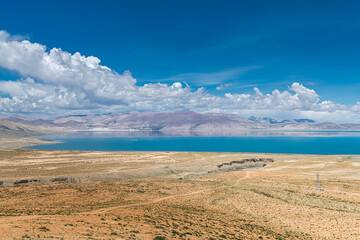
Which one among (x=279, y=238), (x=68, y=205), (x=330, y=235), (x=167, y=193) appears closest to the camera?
(x=279, y=238)

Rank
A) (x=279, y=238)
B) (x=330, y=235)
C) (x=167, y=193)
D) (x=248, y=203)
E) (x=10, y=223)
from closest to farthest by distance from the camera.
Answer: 1. (x=10, y=223)
2. (x=279, y=238)
3. (x=330, y=235)
4. (x=248, y=203)
5. (x=167, y=193)

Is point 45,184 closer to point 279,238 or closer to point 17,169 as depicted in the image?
point 17,169

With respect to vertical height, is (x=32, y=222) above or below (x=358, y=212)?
above

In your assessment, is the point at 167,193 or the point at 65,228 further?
the point at 167,193

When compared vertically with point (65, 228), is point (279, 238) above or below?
below

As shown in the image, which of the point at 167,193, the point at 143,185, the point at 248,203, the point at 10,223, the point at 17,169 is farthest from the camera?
the point at 17,169

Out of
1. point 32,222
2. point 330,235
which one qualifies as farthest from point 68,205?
point 330,235

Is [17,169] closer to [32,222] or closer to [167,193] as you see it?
[167,193]

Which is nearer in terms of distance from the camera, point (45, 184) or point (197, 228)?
point (197, 228)

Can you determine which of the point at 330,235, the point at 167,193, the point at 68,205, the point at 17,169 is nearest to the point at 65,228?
the point at 68,205
